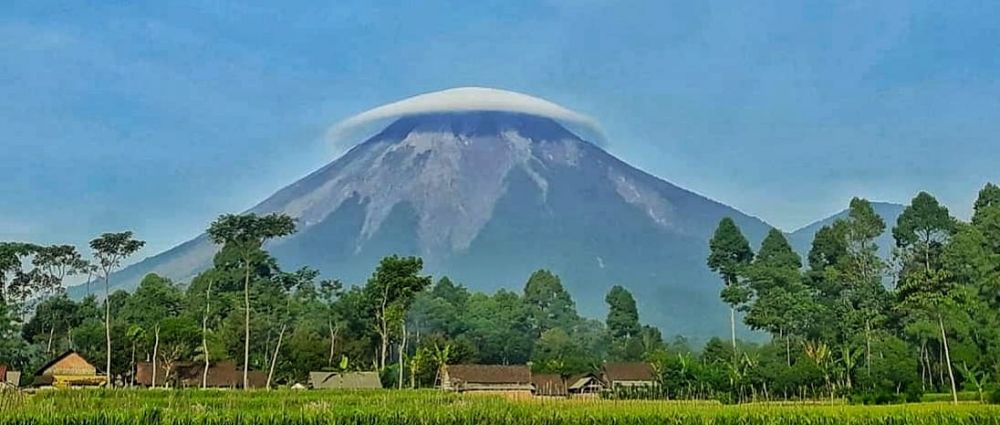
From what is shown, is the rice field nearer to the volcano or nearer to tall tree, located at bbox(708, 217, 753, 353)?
tall tree, located at bbox(708, 217, 753, 353)

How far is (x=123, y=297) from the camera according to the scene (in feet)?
202

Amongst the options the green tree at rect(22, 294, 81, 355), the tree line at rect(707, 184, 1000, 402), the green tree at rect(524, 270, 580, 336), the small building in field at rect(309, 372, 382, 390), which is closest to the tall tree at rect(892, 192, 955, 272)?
the tree line at rect(707, 184, 1000, 402)

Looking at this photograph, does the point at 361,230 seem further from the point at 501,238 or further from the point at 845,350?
the point at 845,350

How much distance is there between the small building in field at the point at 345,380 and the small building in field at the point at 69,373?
9.21m

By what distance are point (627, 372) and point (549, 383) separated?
5.86m

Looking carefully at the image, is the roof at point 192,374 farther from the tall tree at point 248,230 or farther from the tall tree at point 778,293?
the tall tree at point 778,293

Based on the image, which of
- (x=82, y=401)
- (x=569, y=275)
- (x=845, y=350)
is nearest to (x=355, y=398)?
(x=82, y=401)

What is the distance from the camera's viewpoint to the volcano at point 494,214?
168500 mm

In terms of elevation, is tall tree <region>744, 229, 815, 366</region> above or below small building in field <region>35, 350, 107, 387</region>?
above

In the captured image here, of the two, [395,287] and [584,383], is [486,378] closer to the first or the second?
[395,287]

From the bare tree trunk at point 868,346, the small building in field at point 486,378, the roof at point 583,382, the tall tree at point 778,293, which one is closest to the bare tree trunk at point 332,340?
the small building in field at point 486,378

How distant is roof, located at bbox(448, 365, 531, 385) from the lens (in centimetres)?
4669

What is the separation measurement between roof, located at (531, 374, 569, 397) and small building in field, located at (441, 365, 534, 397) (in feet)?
2.10

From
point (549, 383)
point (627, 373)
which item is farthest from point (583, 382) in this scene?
point (549, 383)
